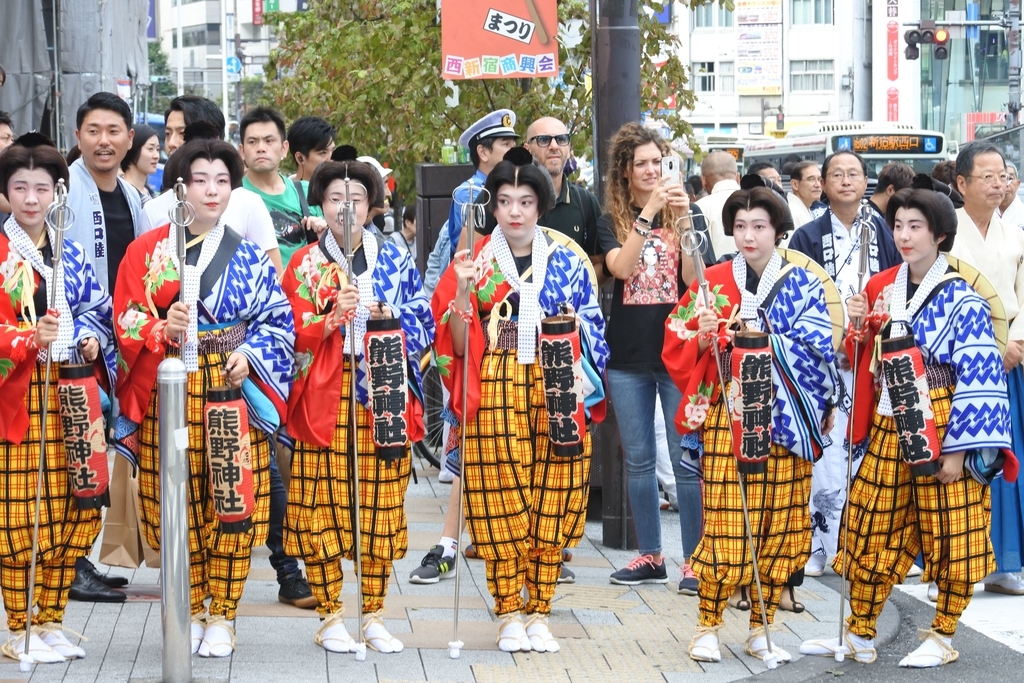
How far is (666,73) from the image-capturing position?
11023 millimetres

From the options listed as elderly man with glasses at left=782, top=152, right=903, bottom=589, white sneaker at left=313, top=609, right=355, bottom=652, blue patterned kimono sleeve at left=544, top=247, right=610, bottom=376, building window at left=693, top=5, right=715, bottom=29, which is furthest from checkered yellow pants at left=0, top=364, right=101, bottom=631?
building window at left=693, top=5, right=715, bottom=29

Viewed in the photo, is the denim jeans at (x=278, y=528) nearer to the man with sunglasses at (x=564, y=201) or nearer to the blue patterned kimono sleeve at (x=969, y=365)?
the man with sunglasses at (x=564, y=201)

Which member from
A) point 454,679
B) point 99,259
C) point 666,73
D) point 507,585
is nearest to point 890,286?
point 507,585

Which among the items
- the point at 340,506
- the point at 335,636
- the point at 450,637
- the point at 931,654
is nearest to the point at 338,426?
the point at 340,506

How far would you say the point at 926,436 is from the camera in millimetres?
4801

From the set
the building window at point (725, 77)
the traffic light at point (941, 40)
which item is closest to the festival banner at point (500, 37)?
the traffic light at point (941, 40)

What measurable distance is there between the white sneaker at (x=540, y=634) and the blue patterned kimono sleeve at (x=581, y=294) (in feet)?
3.18

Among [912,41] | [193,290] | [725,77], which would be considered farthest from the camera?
[725,77]

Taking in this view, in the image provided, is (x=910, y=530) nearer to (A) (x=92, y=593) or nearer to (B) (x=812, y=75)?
(A) (x=92, y=593)

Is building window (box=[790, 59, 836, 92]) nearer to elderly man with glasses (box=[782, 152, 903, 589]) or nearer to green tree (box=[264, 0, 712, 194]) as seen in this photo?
green tree (box=[264, 0, 712, 194])

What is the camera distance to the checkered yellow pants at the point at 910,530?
16.3 ft

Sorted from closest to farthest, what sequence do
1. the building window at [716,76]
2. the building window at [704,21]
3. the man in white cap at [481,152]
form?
the man in white cap at [481,152]
the building window at [704,21]
the building window at [716,76]

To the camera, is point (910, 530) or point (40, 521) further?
point (910, 530)

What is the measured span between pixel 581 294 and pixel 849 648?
1.67 meters
